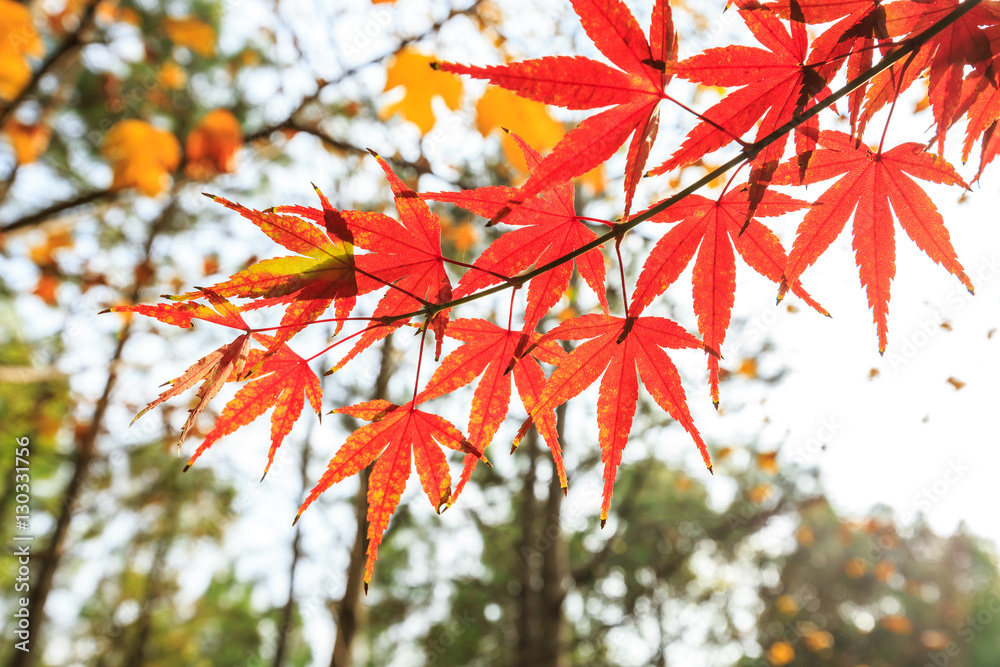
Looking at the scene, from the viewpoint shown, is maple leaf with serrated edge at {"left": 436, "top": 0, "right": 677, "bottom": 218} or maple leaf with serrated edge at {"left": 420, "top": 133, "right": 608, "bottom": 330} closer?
maple leaf with serrated edge at {"left": 436, "top": 0, "right": 677, "bottom": 218}

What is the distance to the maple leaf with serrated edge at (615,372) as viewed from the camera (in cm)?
69

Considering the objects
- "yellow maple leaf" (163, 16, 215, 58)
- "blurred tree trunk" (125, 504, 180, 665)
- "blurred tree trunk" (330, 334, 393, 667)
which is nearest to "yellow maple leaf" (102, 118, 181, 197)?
"yellow maple leaf" (163, 16, 215, 58)

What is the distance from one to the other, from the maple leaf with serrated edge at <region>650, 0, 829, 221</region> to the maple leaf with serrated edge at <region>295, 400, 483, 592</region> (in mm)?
468

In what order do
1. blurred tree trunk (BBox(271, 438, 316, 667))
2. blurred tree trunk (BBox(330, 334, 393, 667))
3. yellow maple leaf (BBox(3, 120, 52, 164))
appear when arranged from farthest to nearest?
1. blurred tree trunk (BBox(271, 438, 316, 667))
2. yellow maple leaf (BBox(3, 120, 52, 164))
3. blurred tree trunk (BBox(330, 334, 393, 667))

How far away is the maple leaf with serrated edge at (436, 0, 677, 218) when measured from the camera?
21.5 inches

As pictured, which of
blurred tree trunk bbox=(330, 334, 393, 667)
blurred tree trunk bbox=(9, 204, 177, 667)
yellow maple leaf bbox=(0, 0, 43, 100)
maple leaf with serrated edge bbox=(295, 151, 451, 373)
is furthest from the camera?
blurred tree trunk bbox=(9, 204, 177, 667)

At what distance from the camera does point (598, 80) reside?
58 cm

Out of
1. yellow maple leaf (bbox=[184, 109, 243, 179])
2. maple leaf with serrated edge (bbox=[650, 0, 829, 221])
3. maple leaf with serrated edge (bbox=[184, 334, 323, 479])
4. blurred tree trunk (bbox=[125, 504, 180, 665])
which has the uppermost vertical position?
yellow maple leaf (bbox=[184, 109, 243, 179])

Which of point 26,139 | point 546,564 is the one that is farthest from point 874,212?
point 26,139

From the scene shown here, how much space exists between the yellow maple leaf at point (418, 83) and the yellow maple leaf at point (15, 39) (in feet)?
7.31

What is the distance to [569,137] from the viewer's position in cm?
57

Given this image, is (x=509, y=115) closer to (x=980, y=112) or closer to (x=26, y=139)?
(x=980, y=112)

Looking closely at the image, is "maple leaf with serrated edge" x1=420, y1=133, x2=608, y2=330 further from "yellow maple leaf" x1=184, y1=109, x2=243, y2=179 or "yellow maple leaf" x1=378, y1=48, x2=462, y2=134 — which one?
"yellow maple leaf" x1=184, y1=109, x2=243, y2=179

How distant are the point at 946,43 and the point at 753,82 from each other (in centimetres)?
27
